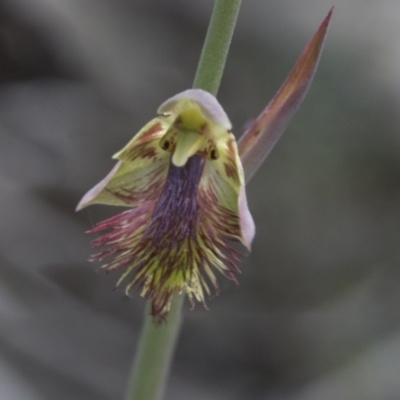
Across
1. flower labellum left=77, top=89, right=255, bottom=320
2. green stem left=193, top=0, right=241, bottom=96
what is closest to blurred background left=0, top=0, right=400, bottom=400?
flower labellum left=77, top=89, right=255, bottom=320

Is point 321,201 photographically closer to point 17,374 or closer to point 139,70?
point 139,70

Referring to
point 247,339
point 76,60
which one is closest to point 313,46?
point 247,339

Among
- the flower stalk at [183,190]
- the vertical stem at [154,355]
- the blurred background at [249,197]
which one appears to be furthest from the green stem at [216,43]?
the blurred background at [249,197]

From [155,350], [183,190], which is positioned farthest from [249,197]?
[183,190]

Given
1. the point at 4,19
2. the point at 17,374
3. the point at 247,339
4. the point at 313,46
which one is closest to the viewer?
the point at 313,46

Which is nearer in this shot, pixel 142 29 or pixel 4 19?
pixel 4 19

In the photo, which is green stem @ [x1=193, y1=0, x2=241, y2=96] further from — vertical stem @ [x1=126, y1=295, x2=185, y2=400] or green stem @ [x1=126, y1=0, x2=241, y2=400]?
vertical stem @ [x1=126, y1=295, x2=185, y2=400]

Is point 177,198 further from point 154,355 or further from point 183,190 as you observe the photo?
point 154,355

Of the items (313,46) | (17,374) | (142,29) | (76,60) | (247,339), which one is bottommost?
(17,374)
